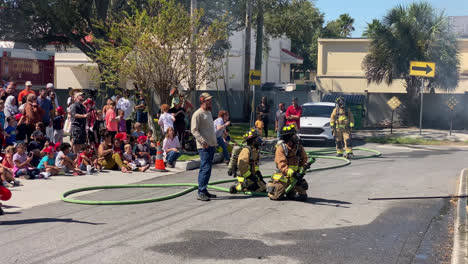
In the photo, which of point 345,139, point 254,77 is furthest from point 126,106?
point 345,139

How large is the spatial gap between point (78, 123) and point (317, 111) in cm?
1048

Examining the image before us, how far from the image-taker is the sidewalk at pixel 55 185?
31.2ft

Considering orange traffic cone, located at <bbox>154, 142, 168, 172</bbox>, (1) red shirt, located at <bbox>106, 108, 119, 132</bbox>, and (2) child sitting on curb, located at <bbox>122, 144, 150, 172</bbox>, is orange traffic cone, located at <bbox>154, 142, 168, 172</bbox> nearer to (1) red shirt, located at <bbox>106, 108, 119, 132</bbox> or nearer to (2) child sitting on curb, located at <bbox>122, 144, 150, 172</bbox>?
(2) child sitting on curb, located at <bbox>122, 144, 150, 172</bbox>

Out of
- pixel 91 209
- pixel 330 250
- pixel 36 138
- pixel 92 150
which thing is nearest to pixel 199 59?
pixel 92 150

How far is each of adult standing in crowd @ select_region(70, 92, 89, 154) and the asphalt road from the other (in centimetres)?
299

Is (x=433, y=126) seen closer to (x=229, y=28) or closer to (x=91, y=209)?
(x=229, y=28)

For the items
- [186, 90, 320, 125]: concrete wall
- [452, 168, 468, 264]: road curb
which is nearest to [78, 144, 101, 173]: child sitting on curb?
[452, 168, 468, 264]: road curb

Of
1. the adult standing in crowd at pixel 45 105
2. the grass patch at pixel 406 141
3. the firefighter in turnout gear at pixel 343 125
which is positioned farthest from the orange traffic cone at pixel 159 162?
the grass patch at pixel 406 141

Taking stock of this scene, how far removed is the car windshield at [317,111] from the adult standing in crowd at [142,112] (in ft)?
21.2

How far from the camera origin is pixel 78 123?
1348 cm

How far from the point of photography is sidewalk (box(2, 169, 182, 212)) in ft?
31.2

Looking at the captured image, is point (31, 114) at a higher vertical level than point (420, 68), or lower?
lower

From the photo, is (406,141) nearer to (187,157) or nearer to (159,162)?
(187,157)

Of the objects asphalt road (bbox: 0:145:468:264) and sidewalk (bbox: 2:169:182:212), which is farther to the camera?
sidewalk (bbox: 2:169:182:212)
